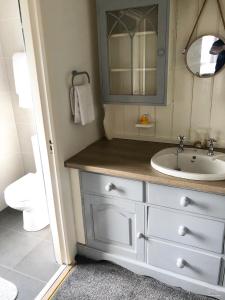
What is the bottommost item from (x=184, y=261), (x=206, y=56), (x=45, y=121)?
(x=184, y=261)

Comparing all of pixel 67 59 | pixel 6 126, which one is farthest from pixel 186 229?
pixel 6 126

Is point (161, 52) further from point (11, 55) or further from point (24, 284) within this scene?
point (24, 284)

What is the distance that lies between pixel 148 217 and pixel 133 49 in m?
1.05

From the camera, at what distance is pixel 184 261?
160 centimetres

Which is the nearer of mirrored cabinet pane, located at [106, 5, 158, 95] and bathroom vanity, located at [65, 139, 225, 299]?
bathroom vanity, located at [65, 139, 225, 299]

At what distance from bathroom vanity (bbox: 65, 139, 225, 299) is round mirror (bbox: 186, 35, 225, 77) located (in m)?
0.56

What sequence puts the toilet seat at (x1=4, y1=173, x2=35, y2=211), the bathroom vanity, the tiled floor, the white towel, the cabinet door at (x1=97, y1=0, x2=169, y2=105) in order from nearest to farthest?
the bathroom vanity → the cabinet door at (x1=97, y1=0, x2=169, y2=105) → the white towel → the tiled floor → the toilet seat at (x1=4, y1=173, x2=35, y2=211)

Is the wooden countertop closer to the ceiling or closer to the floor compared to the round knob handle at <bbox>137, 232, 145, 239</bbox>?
closer to the ceiling

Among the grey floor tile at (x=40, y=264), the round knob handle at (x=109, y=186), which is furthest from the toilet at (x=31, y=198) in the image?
the round knob handle at (x=109, y=186)

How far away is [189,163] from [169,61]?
25.3 inches

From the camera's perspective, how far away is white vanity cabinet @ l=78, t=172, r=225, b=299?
4.77 ft

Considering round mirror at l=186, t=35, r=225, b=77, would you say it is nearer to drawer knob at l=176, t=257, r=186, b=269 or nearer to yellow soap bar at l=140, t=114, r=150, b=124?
yellow soap bar at l=140, t=114, r=150, b=124

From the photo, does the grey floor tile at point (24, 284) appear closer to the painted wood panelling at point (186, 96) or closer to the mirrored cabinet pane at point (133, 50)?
the painted wood panelling at point (186, 96)

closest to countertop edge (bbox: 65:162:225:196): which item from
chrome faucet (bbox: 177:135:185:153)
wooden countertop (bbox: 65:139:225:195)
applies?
wooden countertop (bbox: 65:139:225:195)
